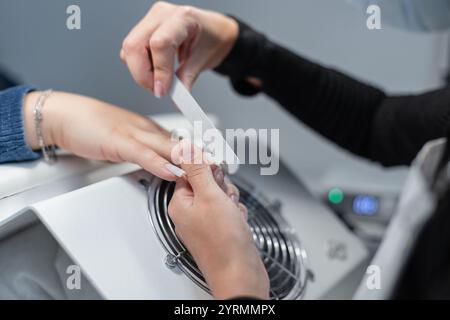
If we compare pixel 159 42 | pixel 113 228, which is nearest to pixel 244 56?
pixel 159 42

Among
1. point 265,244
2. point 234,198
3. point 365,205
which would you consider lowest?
point 365,205

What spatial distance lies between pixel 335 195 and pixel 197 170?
92cm

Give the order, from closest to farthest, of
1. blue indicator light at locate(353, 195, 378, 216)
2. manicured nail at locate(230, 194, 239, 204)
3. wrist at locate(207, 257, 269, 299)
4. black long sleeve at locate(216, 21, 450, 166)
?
1. wrist at locate(207, 257, 269, 299)
2. manicured nail at locate(230, 194, 239, 204)
3. black long sleeve at locate(216, 21, 450, 166)
4. blue indicator light at locate(353, 195, 378, 216)

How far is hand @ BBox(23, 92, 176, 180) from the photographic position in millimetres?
648

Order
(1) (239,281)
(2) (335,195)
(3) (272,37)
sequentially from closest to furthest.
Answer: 1. (1) (239,281)
2. (3) (272,37)
3. (2) (335,195)

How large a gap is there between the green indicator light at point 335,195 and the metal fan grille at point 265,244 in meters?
0.66

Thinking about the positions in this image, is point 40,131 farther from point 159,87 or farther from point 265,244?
point 265,244

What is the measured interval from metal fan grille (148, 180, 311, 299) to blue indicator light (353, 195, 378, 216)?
2.13 feet

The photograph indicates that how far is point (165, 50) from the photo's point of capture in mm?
670

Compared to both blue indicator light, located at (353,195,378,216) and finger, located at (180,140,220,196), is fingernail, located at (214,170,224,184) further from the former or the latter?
blue indicator light, located at (353,195,378,216)

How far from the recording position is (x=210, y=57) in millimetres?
844

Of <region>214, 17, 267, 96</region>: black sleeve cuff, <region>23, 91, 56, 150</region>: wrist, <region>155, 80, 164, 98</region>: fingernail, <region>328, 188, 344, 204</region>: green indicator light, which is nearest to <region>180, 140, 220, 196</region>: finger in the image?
<region>155, 80, 164, 98</region>: fingernail

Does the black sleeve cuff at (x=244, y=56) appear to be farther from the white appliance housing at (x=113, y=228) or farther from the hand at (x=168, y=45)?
the white appliance housing at (x=113, y=228)

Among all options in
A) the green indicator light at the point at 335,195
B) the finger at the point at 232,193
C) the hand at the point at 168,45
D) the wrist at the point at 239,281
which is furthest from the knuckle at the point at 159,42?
the green indicator light at the point at 335,195
